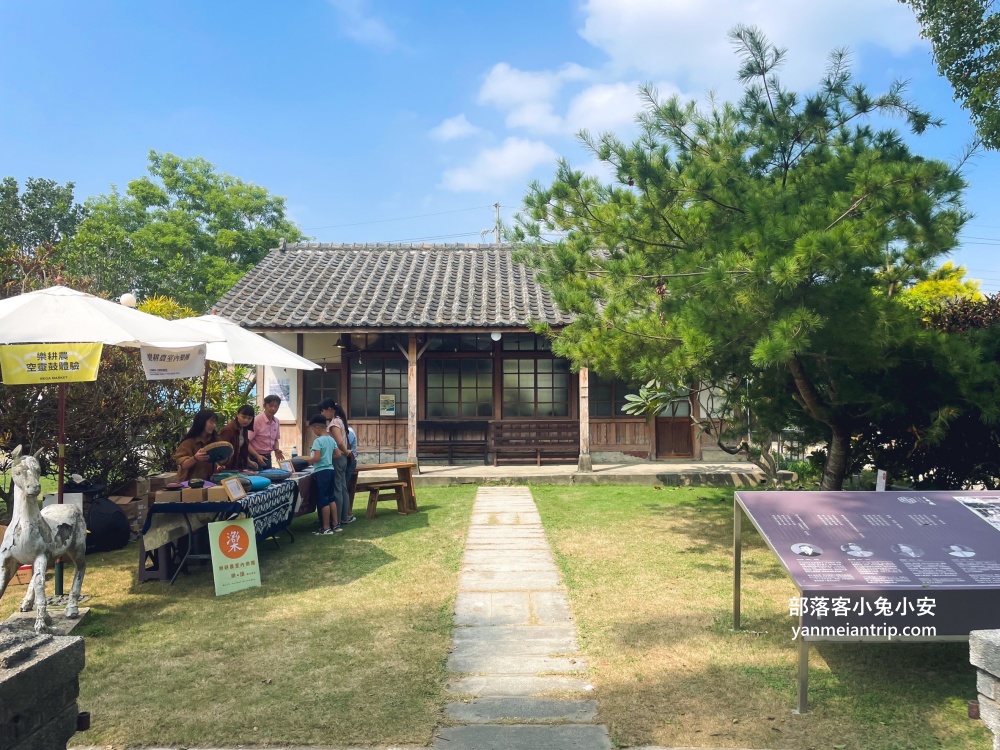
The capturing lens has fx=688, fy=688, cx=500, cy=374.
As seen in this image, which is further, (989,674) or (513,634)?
(513,634)

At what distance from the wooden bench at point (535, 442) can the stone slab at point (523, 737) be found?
928cm

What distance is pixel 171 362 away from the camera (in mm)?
6348

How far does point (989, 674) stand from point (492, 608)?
3.17 meters

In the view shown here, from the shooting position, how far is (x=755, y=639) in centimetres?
416

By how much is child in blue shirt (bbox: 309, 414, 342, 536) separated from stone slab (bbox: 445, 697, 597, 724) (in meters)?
4.13

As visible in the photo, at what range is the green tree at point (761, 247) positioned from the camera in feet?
14.7

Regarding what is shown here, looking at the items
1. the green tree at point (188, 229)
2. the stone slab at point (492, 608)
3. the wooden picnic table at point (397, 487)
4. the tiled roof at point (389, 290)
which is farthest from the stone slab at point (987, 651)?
the green tree at point (188, 229)

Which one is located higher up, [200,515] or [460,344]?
[460,344]

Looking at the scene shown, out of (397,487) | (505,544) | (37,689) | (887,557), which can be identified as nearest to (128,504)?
(397,487)

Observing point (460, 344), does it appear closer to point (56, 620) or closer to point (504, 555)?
point (504, 555)

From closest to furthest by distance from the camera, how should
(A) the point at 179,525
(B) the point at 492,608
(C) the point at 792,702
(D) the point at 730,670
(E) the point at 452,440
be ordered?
(C) the point at 792,702 → (D) the point at 730,670 → (B) the point at 492,608 → (A) the point at 179,525 → (E) the point at 452,440

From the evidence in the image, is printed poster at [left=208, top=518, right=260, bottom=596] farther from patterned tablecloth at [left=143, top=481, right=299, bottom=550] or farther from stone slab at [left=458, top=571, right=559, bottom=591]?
stone slab at [left=458, top=571, right=559, bottom=591]

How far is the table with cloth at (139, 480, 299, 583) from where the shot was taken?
523cm

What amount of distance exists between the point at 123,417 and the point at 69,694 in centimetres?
628
